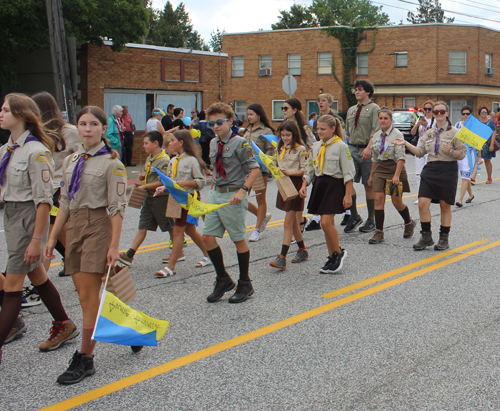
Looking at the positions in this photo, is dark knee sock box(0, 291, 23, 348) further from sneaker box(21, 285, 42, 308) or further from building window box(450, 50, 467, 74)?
building window box(450, 50, 467, 74)

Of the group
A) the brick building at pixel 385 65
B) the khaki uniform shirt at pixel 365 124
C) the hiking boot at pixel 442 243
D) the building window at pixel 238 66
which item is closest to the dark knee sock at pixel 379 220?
the hiking boot at pixel 442 243

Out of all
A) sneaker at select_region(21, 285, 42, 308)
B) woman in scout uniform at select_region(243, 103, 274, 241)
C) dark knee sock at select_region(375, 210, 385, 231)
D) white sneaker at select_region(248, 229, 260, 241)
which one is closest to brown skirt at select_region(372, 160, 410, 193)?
dark knee sock at select_region(375, 210, 385, 231)

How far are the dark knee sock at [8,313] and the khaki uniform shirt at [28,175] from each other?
685 millimetres

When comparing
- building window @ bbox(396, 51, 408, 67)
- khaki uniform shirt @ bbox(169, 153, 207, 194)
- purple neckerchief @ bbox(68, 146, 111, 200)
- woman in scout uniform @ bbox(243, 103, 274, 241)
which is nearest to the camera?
purple neckerchief @ bbox(68, 146, 111, 200)

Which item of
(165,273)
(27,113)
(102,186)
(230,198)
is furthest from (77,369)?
(165,273)

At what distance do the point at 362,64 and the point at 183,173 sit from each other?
38066 mm

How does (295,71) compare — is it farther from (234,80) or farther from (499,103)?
(499,103)

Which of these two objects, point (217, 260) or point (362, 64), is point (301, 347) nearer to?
point (217, 260)

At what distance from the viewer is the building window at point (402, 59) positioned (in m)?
41.0

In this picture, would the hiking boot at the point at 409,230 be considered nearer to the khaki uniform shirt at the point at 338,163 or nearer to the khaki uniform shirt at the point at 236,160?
the khaki uniform shirt at the point at 338,163

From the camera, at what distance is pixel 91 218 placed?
4.00 meters

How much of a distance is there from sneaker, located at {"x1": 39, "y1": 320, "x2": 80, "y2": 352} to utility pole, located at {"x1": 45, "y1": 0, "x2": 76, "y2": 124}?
9.90 metres

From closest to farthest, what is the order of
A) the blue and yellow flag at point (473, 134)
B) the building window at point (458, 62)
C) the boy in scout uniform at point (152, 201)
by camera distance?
the boy in scout uniform at point (152, 201) < the blue and yellow flag at point (473, 134) < the building window at point (458, 62)

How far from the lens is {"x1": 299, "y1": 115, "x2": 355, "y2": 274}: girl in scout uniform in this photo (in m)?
6.55
